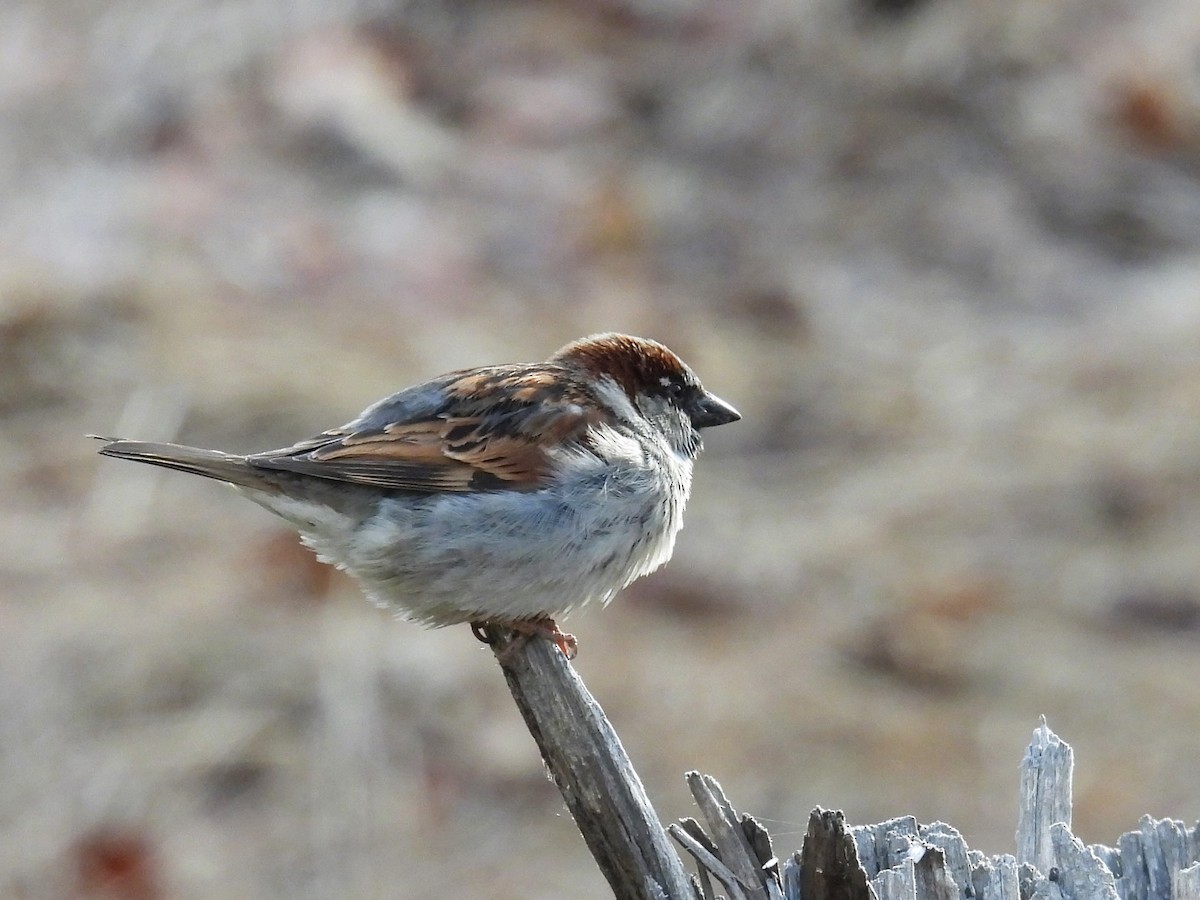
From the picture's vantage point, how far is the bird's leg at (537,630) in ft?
9.85

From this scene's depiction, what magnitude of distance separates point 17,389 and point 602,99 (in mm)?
3446

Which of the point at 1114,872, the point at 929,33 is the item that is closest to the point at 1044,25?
the point at 929,33

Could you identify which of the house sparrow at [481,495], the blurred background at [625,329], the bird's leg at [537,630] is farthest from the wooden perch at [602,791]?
the blurred background at [625,329]

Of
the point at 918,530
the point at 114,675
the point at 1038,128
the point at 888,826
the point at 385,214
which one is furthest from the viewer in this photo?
the point at 1038,128

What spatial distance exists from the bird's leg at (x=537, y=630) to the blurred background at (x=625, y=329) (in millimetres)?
1179

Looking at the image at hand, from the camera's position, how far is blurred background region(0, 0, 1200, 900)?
203 inches

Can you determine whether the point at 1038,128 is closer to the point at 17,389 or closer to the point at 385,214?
the point at 385,214

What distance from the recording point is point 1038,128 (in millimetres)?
8250

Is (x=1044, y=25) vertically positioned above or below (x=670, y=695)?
above

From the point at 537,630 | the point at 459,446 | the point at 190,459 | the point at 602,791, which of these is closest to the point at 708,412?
the point at 459,446

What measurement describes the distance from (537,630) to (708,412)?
1046mm

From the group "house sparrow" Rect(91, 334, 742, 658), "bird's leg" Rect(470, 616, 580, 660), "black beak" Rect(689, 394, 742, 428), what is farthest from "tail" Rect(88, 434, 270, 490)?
"black beak" Rect(689, 394, 742, 428)

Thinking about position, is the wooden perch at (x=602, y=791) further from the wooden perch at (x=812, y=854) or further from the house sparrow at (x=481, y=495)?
the house sparrow at (x=481, y=495)

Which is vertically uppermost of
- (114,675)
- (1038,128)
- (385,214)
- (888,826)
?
(1038,128)
